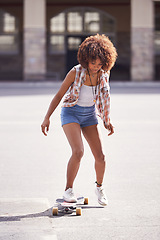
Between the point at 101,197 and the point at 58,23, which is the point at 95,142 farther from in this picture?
the point at 58,23

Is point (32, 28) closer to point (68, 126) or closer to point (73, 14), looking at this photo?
point (73, 14)

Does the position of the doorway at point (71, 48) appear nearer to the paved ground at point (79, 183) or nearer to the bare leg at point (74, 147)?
the paved ground at point (79, 183)

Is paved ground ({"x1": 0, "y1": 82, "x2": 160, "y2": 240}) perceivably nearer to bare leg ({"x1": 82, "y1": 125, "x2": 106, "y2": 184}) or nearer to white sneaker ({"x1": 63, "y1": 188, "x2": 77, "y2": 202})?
white sneaker ({"x1": 63, "y1": 188, "x2": 77, "y2": 202})

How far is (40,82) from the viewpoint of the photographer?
98.0ft

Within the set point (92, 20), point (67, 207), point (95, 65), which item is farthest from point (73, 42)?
point (67, 207)

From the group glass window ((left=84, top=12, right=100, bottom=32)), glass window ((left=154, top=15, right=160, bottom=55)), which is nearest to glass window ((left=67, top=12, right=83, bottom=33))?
glass window ((left=84, top=12, right=100, bottom=32))

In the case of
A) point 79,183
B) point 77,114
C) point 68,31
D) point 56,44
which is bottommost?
point 79,183

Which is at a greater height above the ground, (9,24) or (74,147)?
(9,24)

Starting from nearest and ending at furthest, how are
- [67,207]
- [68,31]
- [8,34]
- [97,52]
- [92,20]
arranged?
[97,52], [67,207], [92,20], [68,31], [8,34]

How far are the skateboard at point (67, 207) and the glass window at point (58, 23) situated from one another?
3098 cm

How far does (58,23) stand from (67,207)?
1242 inches

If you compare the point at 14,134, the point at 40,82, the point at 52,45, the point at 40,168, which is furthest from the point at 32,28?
the point at 40,168

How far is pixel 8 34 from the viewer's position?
36.8 metres

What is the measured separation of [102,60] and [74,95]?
0.41 meters
